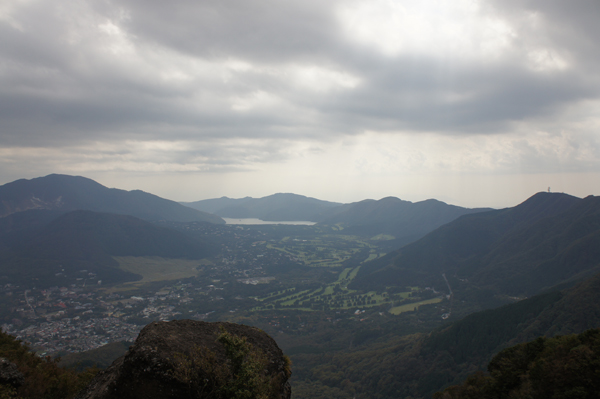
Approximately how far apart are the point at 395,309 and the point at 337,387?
207 ft

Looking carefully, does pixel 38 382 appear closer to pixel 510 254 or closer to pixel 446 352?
pixel 446 352

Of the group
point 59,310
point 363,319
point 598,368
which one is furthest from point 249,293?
point 598,368

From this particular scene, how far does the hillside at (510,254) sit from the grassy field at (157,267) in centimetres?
9264

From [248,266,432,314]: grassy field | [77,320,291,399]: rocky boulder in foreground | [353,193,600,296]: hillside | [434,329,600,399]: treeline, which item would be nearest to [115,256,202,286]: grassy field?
[248,266,432,314]: grassy field

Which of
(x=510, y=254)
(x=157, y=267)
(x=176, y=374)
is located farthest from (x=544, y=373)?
(x=157, y=267)

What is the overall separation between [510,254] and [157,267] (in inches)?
7208

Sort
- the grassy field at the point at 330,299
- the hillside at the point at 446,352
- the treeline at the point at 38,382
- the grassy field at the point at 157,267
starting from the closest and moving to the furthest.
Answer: the treeline at the point at 38,382 < the hillside at the point at 446,352 < the grassy field at the point at 330,299 < the grassy field at the point at 157,267

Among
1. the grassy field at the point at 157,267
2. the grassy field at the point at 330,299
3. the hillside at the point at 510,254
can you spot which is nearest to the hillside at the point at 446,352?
the hillside at the point at 510,254

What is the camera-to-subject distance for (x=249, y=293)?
13500 cm

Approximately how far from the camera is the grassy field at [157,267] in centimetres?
15980

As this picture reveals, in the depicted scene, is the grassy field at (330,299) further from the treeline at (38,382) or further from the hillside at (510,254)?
the treeline at (38,382)

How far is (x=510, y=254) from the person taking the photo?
149m

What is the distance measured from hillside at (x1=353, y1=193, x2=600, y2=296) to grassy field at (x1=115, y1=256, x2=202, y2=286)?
92.6 metres

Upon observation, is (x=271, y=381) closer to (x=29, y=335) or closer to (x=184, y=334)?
(x=184, y=334)
